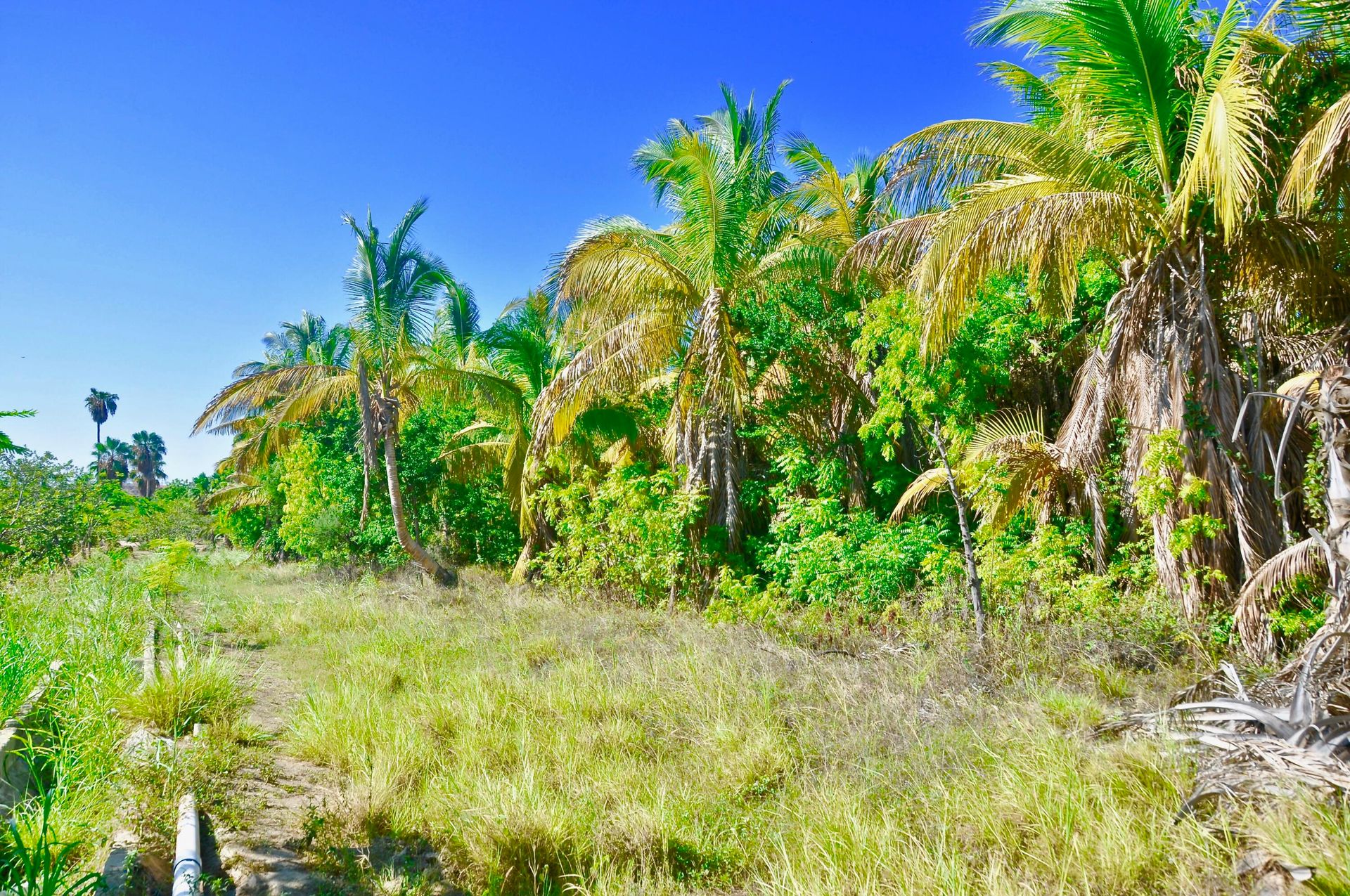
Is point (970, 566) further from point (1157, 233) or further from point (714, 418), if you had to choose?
point (714, 418)

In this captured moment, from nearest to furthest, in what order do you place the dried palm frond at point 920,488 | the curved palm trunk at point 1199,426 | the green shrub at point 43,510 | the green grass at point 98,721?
1. the green grass at point 98,721
2. the curved palm trunk at point 1199,426
3. the dried palm frond at point 920,488
4. the green shrub at point 43,510

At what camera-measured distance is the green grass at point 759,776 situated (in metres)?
3.32

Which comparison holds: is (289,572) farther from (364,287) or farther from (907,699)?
(907,699)

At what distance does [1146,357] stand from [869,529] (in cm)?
407

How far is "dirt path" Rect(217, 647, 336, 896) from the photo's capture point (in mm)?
3855

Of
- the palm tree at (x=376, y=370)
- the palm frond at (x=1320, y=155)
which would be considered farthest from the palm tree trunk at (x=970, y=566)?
the palm tree at (x=376, y=370)

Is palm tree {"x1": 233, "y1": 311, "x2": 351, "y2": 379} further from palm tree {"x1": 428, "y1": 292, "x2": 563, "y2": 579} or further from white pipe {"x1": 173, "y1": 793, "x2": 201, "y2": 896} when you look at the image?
white pipe {"x1": 173, "y1": 793, "x2": 201, "y2": 896}

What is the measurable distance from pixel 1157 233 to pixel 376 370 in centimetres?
1462

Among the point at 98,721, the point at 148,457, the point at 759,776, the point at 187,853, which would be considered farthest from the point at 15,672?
the point at 148,457

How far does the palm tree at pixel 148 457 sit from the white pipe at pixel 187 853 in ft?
261

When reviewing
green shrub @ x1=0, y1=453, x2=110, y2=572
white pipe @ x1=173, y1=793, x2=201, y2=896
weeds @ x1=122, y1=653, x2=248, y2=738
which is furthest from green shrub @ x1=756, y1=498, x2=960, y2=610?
green shrub @ x1=0, y1=453, x2=110, y2=572

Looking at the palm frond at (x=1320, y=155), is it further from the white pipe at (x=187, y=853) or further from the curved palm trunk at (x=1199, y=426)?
the white pipe at (x=187, y=853)

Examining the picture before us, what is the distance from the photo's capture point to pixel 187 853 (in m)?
3.86

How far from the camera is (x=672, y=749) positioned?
207 inches
